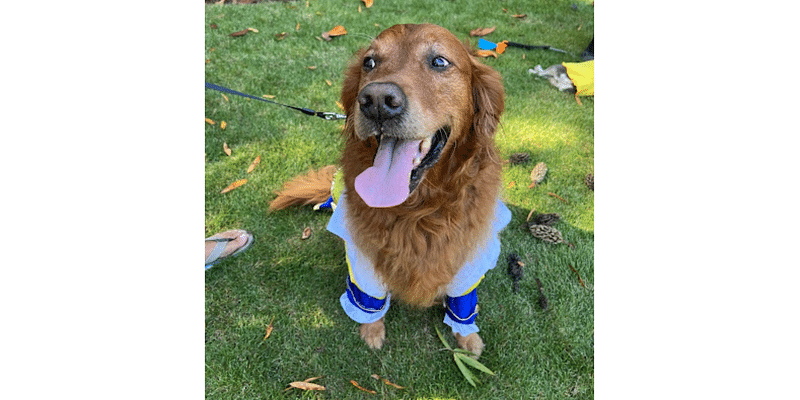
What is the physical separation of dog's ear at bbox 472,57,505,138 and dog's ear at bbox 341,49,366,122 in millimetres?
656

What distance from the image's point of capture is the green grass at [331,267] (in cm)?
263

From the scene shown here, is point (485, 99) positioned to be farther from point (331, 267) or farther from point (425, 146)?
point (331, 267)

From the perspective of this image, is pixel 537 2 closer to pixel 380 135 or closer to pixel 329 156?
pixel 329 156

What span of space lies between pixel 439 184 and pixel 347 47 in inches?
164

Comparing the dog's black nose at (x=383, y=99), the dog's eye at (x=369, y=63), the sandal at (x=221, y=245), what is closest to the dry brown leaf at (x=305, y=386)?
the sandal at (x=221, y=245)

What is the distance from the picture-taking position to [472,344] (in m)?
2.73

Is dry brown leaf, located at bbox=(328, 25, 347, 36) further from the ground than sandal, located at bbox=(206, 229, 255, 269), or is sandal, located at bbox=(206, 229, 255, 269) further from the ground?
dry brown leaf, located at bbox=(328, 25, 347, 36)

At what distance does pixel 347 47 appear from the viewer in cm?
561

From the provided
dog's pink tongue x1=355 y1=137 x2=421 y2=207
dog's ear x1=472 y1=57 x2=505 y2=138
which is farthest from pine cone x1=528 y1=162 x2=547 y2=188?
dog's pink tongue x1=355 y1=137 x2=421 y2=207

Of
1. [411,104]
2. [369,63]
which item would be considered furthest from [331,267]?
[411,104]

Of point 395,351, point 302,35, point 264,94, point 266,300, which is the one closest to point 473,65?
point 395,351

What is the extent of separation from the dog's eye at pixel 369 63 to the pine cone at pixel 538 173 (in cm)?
230

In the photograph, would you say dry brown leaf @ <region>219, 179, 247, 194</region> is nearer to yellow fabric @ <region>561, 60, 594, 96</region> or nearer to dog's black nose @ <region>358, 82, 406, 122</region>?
dog's black nose @ <region>358, 82, 406, 122</region>

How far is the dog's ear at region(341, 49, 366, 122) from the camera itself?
93.0 inches
